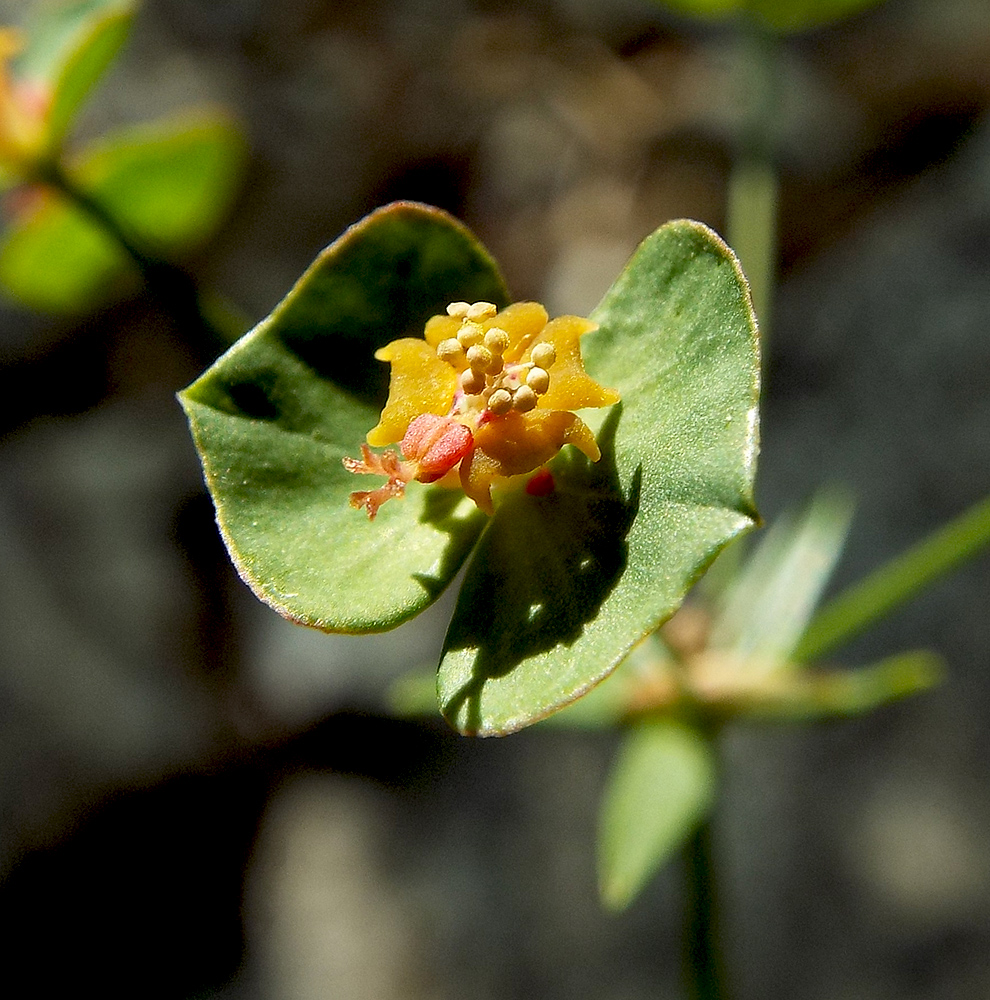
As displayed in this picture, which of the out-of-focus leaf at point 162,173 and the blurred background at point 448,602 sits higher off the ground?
the out-of-focus leaf at point 162,173

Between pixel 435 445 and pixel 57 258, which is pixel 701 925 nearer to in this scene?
pixel 435 445

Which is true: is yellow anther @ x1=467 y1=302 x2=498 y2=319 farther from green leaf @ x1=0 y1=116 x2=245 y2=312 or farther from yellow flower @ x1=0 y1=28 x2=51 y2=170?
yellow flower @ x1=0 y1=28 x2=51 y2=170

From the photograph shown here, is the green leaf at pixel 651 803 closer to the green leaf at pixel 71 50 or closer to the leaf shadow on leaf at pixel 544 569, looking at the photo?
the leaf shadow on leaf at pixel 544 569

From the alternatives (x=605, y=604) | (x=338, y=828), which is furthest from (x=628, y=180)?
(x=605, y=604)

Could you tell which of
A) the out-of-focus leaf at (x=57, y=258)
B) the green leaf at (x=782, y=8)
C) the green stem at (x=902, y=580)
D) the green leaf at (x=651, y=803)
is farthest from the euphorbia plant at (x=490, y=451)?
the green leaf at (x=782, y=8)

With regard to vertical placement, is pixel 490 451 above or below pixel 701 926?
above

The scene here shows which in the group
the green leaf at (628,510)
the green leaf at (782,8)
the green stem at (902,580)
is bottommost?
the green stem at (902,580)

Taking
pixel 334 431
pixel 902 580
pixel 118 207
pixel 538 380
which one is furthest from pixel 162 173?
pixel 902 580
